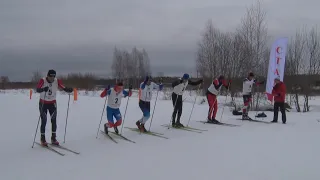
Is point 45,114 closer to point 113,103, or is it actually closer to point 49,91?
point 49,91

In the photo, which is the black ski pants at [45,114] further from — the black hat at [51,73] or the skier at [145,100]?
the skier at [145,100]

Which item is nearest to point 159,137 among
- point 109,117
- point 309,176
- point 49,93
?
point 109,117

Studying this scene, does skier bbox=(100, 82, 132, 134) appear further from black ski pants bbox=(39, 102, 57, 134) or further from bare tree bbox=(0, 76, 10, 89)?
bare tree bbox=(0, 76, 10, 89)

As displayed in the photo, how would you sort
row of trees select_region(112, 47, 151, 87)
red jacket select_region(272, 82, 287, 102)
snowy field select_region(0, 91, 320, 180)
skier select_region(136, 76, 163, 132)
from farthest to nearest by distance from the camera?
row of trees select_region(112, 47, 151, 87)
red jacket select_region(272, 82, 287, 102)
skier select_region(136, 76, 163, 132)
snowy field select_region(0, 91, 320, 180)

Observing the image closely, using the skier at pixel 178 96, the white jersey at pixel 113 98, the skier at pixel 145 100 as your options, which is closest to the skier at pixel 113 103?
the white jersey at pixel 113 98

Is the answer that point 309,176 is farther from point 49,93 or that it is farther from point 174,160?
point 49,93

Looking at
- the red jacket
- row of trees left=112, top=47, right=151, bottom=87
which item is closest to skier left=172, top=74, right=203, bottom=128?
the red jacket

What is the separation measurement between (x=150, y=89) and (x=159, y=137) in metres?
1.62

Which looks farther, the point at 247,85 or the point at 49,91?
the point at 247,85

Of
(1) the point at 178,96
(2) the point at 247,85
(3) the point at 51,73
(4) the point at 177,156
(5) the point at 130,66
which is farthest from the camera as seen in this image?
(5) the point at 130,66

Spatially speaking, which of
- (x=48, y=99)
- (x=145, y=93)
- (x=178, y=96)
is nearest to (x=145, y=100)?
(x=145, y=93)

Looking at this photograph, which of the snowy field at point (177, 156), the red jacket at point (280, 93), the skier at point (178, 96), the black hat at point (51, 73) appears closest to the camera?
the snowy field at point (177, 156)

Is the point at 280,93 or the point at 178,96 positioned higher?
the point at 280,93

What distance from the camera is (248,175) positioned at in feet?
16.4
